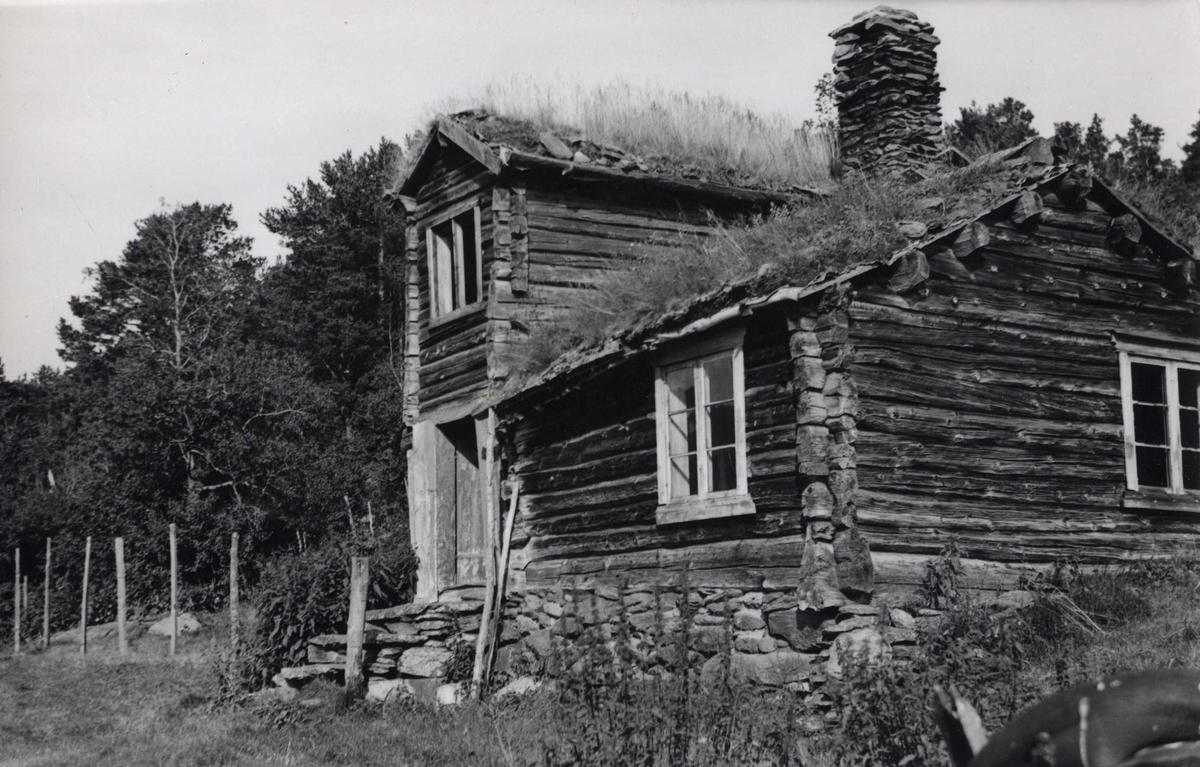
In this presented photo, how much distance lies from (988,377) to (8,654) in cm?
1714

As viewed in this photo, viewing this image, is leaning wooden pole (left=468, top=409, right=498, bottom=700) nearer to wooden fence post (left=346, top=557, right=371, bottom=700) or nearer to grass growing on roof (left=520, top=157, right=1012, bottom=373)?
grass growing on roof (left=520, top=157, right=1012, bottom=373)

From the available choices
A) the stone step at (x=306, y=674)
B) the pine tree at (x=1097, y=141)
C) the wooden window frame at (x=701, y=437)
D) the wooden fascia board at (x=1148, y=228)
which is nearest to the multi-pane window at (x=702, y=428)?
the wooden window frame at (x=701, y=437)

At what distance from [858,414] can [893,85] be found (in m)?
5.24

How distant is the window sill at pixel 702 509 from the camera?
9.95 m

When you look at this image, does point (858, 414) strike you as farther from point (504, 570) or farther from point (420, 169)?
point (420, 169)

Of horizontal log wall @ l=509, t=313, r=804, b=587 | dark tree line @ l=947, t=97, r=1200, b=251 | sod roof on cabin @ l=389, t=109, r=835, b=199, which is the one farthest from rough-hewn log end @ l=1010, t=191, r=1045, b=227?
dark tree line @ l=947, t=97, r=1200, b=251

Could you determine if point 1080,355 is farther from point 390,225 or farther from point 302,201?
point 302,201

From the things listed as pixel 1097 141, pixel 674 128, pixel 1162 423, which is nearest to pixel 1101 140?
pixel 1097 141

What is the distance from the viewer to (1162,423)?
1146 cm

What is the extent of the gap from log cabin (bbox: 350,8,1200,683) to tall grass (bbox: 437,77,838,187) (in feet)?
5.17

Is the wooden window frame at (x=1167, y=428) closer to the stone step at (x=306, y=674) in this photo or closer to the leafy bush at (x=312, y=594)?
the stone step at (x=306, y=674)

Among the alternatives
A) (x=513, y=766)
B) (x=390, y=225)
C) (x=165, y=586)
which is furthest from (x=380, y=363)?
(x=513, y=766)

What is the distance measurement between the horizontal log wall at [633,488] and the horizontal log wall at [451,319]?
148 centimetres

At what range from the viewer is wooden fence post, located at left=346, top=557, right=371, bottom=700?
39.3ft
